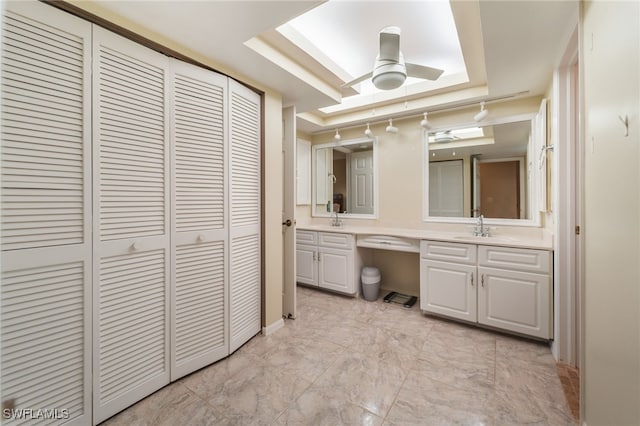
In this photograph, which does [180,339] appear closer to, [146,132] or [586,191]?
[146,132]

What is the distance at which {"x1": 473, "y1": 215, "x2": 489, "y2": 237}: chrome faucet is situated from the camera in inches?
111

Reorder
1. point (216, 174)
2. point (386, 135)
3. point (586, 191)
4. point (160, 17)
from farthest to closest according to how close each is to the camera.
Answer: point (386, 135), point (216, 174), point (160, 17), point (586, 191)

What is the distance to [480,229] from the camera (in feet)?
9.41

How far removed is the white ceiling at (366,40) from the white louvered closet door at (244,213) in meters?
0.29

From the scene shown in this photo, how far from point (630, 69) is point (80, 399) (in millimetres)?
2730

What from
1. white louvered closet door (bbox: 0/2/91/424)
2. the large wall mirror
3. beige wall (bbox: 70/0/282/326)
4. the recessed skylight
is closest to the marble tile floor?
beige wall (bbox: 70/0/282/326)

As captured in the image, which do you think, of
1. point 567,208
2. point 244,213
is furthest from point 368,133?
point 567,208

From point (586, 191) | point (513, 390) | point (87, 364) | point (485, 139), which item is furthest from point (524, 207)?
point (87, 364)

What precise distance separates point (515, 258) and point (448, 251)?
532 millimetres

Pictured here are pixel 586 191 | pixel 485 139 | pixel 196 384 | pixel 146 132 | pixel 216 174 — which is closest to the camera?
pixel 586 191

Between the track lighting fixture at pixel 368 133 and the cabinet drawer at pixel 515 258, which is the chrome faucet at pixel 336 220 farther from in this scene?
the cabinet drawer at pixel 515 258

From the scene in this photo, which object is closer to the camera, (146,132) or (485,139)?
(146,132)

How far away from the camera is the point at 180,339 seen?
1768 millimetres

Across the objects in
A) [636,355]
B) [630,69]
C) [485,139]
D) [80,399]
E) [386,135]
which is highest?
[386,135]
